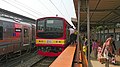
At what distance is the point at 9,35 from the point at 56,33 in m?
3.32

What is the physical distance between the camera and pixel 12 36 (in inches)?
564

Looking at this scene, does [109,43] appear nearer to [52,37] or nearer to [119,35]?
[52,37]

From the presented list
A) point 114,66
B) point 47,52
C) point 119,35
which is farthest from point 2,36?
point 119,35

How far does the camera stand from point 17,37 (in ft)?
51.1

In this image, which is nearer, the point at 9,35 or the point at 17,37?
the point at 9,35

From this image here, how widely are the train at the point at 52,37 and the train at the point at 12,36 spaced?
1582mm

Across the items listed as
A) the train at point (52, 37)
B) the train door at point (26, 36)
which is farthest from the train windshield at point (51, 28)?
the train door at point (26, 36)

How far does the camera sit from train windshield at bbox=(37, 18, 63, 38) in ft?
50.6

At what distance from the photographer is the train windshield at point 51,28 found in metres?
15.4

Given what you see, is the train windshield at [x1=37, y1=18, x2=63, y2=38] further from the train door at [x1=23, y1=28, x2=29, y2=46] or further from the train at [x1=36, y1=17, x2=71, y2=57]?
the train door at [x1=23, y1=28, x2=29, y2=46]

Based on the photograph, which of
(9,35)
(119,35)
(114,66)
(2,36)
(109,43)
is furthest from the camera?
(119,35)

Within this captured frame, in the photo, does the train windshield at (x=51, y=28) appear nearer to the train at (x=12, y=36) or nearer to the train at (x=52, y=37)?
the train at (x=52, y=37)

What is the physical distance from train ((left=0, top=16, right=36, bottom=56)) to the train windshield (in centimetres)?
169

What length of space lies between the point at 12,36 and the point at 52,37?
2710mm
